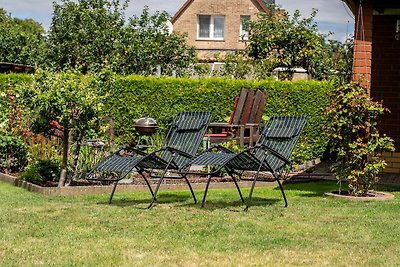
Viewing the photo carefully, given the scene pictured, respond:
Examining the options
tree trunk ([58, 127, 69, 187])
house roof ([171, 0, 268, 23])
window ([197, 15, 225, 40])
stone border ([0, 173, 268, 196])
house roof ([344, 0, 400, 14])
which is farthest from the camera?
window ([197, 15, 225, 40])

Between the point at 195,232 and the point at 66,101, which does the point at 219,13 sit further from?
the point at 195,232

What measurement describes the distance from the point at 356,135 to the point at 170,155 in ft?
8.22

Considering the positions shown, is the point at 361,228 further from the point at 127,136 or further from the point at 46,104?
the point at 127,136

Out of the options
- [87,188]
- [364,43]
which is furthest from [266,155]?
[87,188]

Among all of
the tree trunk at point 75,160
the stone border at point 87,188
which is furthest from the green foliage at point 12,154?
the tree trunk at point 75,160

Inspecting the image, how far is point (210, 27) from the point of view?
48.5 meters

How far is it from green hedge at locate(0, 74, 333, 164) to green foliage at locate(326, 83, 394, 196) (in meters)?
8.18

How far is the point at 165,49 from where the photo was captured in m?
29.8

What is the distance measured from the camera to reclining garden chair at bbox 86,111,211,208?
1022cm

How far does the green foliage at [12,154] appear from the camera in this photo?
14.1 m

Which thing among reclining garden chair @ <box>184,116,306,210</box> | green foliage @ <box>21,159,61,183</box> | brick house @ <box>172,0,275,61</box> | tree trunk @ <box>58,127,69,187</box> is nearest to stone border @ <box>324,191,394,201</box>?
reclining garden chair @ <box>184,116,306,210</box>

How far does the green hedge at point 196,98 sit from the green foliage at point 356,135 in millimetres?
8181

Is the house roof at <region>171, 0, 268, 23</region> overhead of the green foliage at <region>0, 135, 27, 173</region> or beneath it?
overhead

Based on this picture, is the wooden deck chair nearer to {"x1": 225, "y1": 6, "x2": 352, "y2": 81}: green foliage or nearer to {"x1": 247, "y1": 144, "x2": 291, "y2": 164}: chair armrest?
{"x1": 247, "y1": 144, "x2": 291, "y2": 164}: chair armrest
